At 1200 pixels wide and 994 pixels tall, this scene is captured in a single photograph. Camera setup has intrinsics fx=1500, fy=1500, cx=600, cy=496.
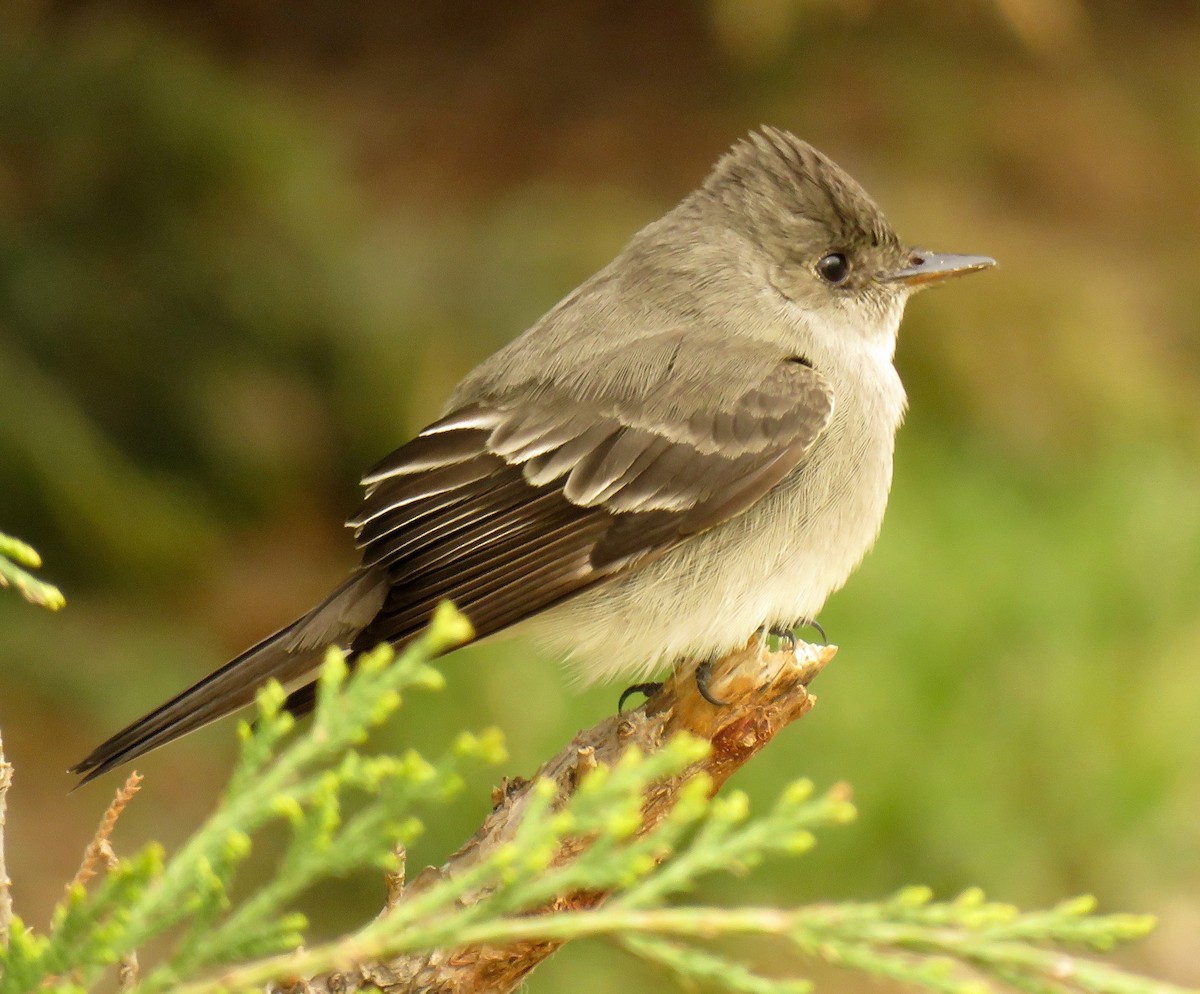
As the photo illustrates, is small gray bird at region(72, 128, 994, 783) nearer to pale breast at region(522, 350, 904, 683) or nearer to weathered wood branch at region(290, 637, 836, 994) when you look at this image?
pale breast at region(522, 350, 904, 683)

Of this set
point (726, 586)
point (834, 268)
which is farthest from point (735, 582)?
point (834, 268)

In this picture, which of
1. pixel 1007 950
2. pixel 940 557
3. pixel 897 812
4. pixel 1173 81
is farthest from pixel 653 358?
pixel 1173 81

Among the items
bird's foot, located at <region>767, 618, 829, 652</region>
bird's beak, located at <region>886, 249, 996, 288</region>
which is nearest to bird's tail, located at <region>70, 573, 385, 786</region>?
bird's foot, located at <region>767, 618, 829, 652</region>

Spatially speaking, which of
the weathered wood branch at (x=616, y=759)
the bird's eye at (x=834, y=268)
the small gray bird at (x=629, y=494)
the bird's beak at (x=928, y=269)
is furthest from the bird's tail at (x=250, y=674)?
the bird's beak at (x=928, y=269)

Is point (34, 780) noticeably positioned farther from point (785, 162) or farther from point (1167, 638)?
point (1167, 638)

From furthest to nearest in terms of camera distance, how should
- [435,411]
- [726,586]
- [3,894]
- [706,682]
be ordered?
1. [435,411]
2. [726,586]
3. [706,682]
4. [3,894]

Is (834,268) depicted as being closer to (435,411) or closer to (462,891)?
(435,411)

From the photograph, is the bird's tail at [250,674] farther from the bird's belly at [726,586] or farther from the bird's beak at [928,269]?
the bird's beak at [928,269]
